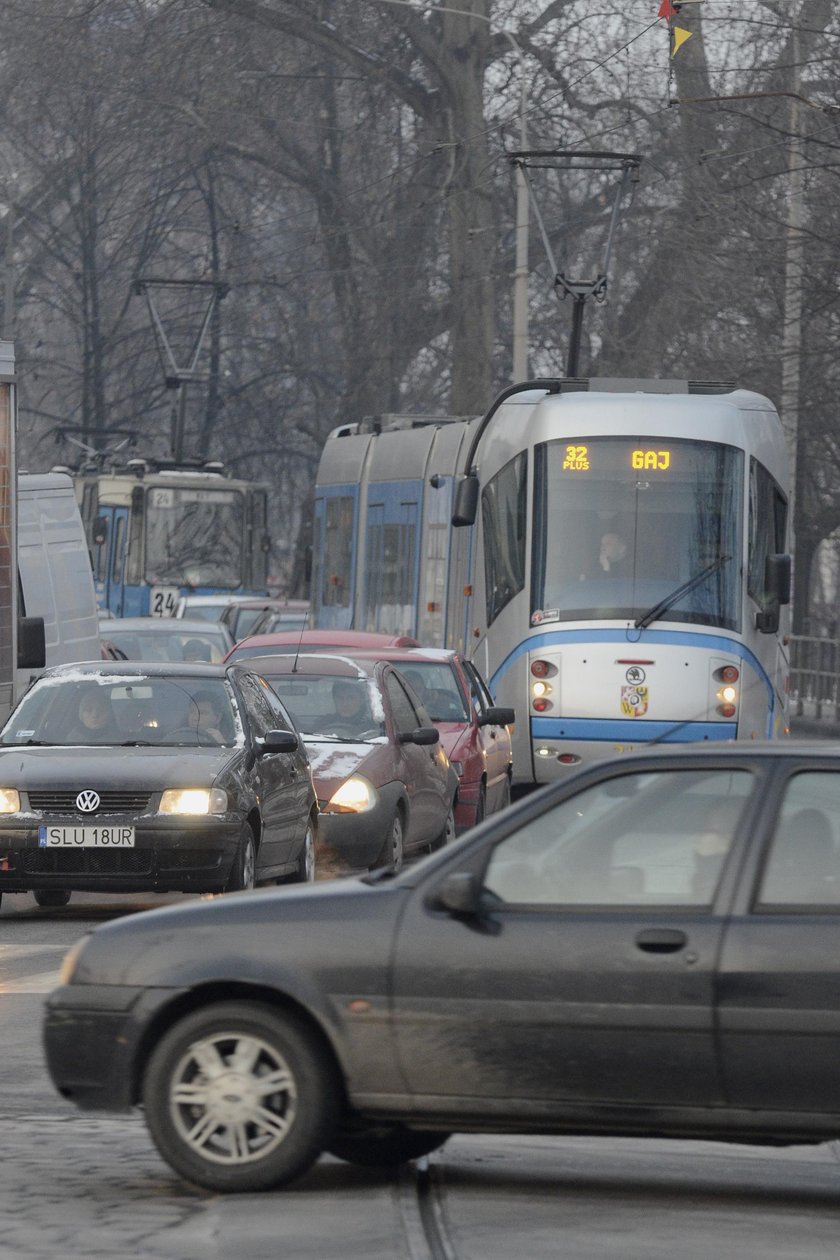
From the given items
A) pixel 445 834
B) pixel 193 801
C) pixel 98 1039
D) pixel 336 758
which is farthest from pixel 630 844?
pixel 445 834

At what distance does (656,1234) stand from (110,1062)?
5.12ft

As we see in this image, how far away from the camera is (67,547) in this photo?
73.4 feet

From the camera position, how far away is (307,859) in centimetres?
1475

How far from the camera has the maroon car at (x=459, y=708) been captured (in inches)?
735

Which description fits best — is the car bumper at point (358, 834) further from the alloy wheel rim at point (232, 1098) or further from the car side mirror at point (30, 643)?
the alloy wheel rim at point (232, 1098)

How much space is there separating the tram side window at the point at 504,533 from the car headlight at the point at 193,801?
7959mm

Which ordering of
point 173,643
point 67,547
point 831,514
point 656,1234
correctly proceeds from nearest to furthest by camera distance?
point 656,1234
point 67,547
point 173,643
point 831,514

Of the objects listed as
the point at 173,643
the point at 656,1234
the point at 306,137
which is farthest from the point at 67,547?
the point at 306,137

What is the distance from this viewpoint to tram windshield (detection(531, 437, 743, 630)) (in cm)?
2023

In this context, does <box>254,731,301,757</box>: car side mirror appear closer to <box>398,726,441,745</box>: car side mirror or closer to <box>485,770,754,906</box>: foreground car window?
<box>398,726,441,745</box>: car side mirror

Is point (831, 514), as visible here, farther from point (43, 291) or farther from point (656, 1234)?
point (656, 1234)

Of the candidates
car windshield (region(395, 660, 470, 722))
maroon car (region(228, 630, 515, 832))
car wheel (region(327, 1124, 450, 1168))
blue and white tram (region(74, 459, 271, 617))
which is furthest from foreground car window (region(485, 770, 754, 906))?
blue and white tram (region(74, 459, 271, 617))

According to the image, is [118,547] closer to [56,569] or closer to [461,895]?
[56,569]

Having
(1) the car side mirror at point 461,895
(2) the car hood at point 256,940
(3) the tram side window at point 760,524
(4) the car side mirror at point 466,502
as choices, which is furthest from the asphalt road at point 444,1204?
(4) the car side mirror at point 466,502
